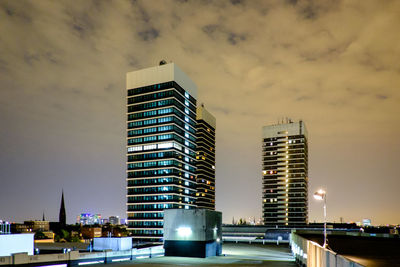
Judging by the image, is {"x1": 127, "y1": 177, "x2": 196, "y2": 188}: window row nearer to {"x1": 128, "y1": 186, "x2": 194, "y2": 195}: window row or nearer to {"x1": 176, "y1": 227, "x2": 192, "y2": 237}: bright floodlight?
{"x1": 128, "y1": 186, "x2": 194, "y2": 195}: window row

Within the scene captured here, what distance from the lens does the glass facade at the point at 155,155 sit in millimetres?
176375

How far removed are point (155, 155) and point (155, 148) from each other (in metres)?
3.43

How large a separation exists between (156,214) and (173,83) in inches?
2516

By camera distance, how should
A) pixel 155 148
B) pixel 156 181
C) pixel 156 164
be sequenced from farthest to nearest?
pixel 155 148 < pixel 156 164 < pixel 156 181

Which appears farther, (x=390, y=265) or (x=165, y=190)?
(x=165, y=190)

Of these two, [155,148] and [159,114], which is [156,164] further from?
[159,114]

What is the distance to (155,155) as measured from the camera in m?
180

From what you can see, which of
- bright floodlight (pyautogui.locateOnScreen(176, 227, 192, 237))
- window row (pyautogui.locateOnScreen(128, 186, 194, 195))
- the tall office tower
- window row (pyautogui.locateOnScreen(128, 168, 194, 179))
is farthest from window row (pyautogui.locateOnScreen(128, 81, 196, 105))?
Result: bright floodlight (pyautogui.locateOnScreen(176, 227, 192, 237))

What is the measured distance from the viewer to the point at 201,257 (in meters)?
50.3

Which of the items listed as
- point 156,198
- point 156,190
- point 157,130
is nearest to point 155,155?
point 157,130

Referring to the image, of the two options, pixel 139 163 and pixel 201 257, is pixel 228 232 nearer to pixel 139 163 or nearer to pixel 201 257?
pixel 139 163

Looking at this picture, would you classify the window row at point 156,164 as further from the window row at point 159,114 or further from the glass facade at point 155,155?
the window row at point 159,114

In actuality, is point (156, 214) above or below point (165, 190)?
below

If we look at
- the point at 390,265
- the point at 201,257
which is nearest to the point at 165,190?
the point at 201,257
